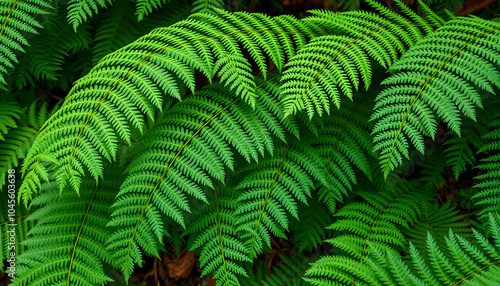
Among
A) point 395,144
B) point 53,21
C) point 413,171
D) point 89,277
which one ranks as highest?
point 53,21

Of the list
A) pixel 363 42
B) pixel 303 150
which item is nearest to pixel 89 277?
pixel 303 150

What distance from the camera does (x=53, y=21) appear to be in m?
2.41

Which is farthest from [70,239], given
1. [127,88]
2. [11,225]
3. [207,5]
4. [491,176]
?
[491,176]

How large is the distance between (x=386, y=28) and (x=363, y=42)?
229 mm

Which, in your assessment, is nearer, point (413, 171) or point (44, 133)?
point (44, 133)

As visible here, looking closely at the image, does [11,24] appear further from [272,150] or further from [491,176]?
[491,176]

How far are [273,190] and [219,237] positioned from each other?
38 cm

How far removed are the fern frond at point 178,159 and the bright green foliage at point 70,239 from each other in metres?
0.16

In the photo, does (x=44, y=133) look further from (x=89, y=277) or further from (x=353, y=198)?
(x=353, y=198)

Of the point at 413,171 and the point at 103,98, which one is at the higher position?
the point at 103,98

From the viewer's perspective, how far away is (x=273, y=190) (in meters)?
1.90

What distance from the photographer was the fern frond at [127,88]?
5.66 feet

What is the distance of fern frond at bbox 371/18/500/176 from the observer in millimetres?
1605

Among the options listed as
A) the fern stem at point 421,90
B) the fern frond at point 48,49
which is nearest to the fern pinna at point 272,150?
the fern stem at point 421,90
